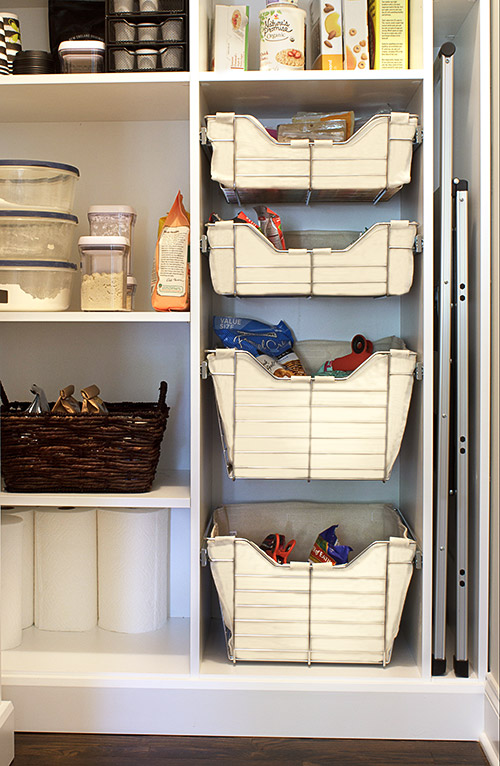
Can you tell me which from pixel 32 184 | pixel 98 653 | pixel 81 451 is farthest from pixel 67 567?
pixel 32 184

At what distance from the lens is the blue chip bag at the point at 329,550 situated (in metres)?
1.69

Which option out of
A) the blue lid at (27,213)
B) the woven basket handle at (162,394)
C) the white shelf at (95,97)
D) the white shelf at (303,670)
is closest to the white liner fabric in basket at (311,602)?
the white shelf at (303,670)

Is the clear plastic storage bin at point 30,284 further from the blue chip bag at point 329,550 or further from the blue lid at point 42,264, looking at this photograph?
the blue chip bag at point 329,550

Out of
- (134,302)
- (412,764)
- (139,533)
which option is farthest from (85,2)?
(412,764)

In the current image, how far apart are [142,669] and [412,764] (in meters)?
0.61

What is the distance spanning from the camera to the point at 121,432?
163 cm

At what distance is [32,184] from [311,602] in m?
1.12

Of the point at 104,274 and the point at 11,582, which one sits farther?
the point at 11,582

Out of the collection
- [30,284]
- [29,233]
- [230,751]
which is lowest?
[230,751]

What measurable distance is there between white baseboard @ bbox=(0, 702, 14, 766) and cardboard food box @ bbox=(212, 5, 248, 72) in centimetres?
142

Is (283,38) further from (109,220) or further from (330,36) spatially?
(109,220)

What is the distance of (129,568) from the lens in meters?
1.82

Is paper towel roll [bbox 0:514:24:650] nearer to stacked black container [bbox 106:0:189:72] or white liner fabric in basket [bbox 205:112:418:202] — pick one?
white liner fabric in basket [bbox 205:112:418:202]

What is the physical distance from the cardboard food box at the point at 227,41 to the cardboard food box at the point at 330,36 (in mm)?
178
